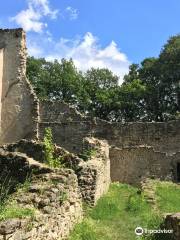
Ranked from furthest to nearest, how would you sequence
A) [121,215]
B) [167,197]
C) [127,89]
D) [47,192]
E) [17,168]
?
[127,89]
[167,197]
[121,215]
[17,168]
[47,192]

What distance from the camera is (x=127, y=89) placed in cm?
4219

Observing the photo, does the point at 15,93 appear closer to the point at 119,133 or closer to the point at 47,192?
the point at 119,133

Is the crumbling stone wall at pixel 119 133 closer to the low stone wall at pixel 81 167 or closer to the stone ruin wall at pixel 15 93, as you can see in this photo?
the stone ruin wall at pixel 15 93

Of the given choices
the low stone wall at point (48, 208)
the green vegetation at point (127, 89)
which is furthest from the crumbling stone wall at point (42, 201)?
the green vegetation at point (127, 89)

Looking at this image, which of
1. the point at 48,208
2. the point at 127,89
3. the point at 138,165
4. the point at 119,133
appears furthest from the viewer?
the point at 127,89

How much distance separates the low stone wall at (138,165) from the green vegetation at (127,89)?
2032 cm

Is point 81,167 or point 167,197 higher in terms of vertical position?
point 81,167

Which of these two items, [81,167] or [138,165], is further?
[138,165]

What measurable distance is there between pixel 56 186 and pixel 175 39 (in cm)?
3461

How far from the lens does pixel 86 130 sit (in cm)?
2397

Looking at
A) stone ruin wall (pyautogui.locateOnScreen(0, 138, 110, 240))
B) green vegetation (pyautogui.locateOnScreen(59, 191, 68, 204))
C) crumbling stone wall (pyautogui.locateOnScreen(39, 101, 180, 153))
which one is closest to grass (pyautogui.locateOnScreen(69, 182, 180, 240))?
stone ruin wall (pyautogui.locateOnScreen(0, 138, 110, 240))

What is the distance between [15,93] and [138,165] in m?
7.01

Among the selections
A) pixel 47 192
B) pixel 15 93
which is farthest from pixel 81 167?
pixel 15 93

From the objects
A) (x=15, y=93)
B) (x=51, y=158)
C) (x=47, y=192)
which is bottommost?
(x=47, y=192)
